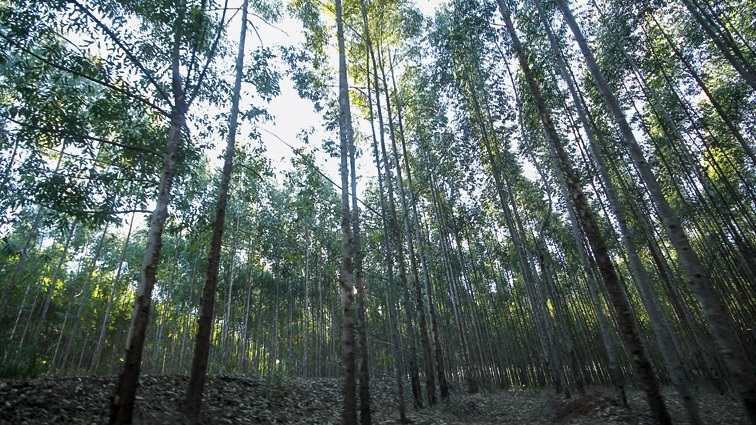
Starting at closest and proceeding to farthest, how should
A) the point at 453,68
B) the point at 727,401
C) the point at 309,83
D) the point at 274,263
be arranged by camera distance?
the point at 727,401, the point at 309,83, the point at 453,68, the point at 274,263

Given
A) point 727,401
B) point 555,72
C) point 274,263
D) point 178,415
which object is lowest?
point 727,401

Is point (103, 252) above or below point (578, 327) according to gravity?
above

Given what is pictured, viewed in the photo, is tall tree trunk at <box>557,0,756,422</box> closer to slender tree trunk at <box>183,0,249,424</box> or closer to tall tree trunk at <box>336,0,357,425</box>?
tall tree trunk at <box>336,0,357,425</box>

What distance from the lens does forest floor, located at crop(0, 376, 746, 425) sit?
452cm

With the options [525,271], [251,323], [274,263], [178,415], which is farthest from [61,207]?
[251,323]

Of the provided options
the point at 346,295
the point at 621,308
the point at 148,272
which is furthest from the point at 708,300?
the point at 148,272

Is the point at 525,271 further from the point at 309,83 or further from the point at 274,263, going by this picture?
the point at 274,263

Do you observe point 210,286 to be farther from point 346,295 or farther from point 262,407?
point 262,407

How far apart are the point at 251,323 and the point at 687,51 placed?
1083 inches

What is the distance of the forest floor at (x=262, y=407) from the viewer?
178 inches

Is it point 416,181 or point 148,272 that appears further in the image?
point 416,181

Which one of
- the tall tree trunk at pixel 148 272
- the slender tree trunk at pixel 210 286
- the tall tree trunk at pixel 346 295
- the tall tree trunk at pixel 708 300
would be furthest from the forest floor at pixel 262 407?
the tall tree trunk at pixel 708 300

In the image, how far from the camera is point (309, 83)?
10203mm

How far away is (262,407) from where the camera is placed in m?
7.14
